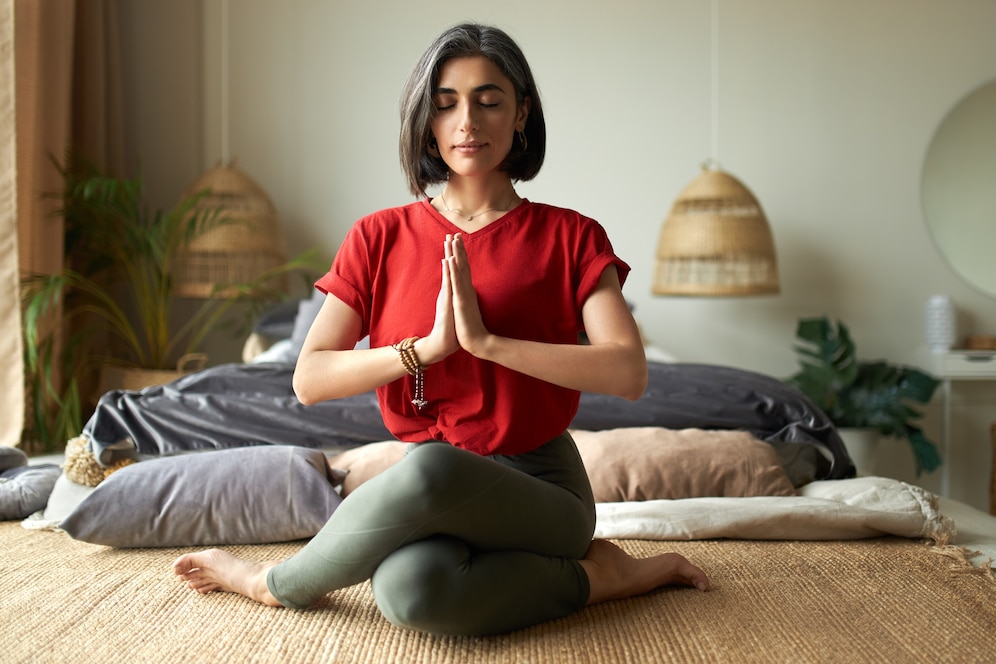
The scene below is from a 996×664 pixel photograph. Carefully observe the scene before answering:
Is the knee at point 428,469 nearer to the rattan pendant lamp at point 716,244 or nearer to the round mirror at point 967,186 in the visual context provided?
the rattan pendant lamp at point 716,244

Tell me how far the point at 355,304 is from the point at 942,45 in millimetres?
3565

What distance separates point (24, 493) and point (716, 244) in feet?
8.26

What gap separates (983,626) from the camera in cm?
133

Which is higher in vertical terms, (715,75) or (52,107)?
(715,75)

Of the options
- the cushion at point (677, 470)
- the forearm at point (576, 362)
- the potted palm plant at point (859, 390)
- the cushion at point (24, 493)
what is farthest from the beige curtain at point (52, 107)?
the potted palm plant at point (859, 390)

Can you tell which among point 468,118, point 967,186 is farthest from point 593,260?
point 967,186

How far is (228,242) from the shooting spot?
362 cm

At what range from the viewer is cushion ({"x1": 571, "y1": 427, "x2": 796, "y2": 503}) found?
1980mm

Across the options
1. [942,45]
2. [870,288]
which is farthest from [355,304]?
[942,45]

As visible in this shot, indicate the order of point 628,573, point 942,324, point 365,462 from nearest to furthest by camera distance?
point 628,573
point 365,462
point 942,324

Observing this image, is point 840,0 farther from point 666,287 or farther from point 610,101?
point 666,287

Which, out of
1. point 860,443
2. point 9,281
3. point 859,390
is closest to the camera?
point 9,281

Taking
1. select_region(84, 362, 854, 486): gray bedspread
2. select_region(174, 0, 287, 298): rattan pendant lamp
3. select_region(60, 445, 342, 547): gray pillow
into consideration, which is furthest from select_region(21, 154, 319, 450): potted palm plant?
select_region(60, 445, 342, 547): gray pillow

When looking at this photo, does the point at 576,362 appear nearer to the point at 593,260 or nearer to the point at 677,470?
the point at 593,260
